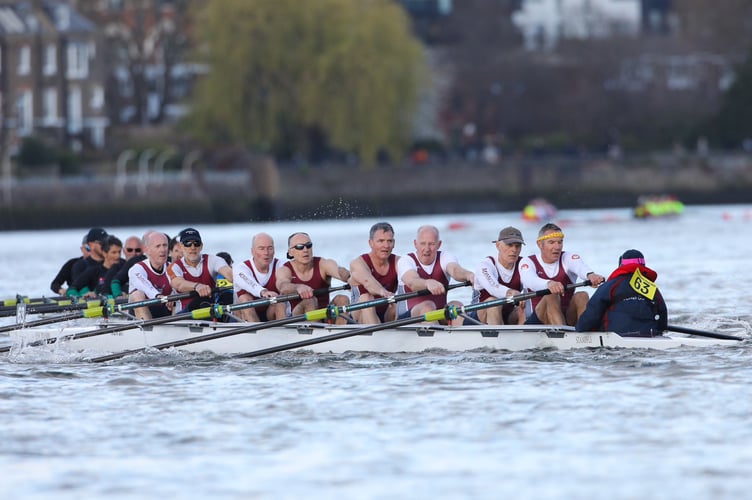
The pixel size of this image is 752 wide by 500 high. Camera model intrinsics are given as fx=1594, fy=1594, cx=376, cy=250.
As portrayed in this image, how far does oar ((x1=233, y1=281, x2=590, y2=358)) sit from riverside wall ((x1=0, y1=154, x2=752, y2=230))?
37789 millimetres

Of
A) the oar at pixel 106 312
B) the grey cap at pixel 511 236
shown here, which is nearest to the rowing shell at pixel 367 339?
the oar at pixel 106 312

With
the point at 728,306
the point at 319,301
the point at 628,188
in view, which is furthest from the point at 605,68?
the point at 319,301

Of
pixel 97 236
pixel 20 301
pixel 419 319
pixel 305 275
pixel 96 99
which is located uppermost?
pixel 96 99

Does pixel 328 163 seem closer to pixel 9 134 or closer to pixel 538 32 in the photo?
pixel 9 134

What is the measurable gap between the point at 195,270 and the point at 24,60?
198ft

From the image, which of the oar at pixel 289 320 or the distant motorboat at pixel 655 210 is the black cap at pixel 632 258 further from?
the distant motorboat at pixel 655 210

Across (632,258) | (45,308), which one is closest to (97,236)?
(45,308)

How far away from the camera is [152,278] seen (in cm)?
1781

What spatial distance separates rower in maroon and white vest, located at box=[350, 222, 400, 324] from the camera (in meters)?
16.2

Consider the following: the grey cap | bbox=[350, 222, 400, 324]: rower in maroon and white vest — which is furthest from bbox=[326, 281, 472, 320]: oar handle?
the grey cap

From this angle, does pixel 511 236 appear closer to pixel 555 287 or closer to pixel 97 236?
pixel 555 287

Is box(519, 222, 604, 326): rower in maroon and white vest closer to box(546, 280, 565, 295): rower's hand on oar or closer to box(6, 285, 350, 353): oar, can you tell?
box(546, 280, 565, 295): rower's hand on oar

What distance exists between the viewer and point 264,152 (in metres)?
67.1

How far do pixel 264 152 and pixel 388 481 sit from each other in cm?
5681
